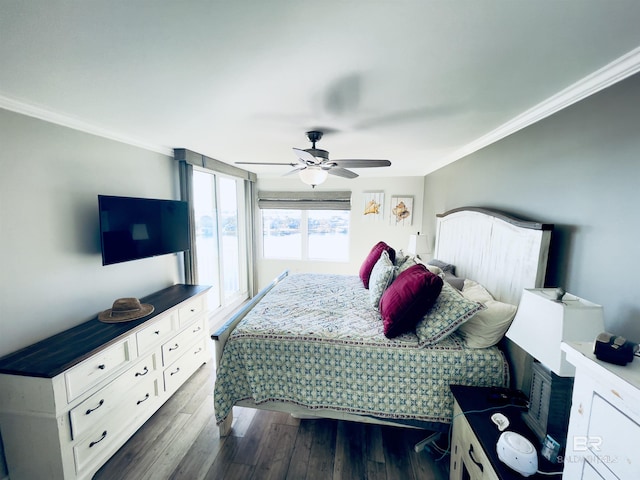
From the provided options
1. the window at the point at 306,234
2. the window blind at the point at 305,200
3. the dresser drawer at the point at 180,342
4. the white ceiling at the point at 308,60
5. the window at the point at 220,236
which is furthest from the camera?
the window at the point at 306,234

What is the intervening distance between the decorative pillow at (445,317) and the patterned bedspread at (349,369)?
83 mm

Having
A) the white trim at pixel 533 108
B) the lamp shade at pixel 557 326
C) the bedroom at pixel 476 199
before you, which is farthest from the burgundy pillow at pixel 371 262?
the lamp shade at pixel 557 326

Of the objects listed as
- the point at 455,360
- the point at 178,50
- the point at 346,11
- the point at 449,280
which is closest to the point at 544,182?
the point at 449,280

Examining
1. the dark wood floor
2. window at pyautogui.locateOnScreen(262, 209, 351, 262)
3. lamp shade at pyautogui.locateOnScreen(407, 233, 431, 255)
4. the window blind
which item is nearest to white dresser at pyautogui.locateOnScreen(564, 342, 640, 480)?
the dark wood floor

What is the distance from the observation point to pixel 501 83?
1371 millimetres

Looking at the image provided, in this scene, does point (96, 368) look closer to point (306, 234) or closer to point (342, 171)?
point (342, 171)

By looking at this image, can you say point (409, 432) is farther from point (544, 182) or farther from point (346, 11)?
point (346, 11)

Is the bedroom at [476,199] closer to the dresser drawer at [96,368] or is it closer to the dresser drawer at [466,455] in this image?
the dresser drawer at [96,368]

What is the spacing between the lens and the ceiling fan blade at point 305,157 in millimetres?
1875

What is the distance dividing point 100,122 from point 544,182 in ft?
10.5

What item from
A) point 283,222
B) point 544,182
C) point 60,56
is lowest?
point 283,222

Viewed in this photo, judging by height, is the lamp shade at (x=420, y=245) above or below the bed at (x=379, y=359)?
above

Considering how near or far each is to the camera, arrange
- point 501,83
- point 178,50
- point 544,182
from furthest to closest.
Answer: point 544,182, point 501,83, point 178,50

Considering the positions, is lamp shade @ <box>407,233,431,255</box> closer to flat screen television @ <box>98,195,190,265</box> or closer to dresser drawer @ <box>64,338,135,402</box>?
flat screen television @ <box>98,195,190,265</box>
